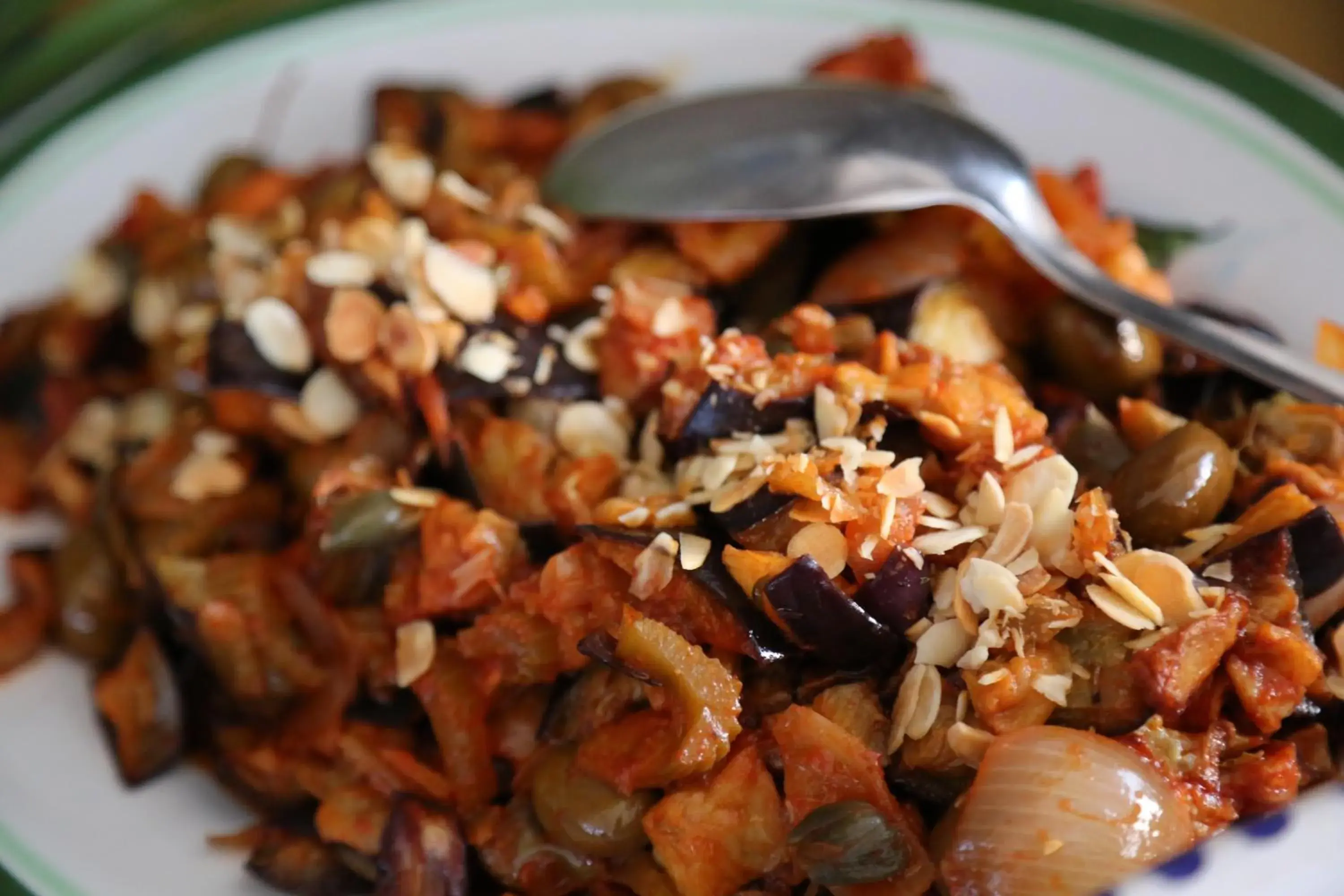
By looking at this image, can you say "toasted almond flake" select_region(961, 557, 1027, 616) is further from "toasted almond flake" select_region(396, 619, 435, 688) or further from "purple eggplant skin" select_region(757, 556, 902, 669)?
"toasted almond flake" select_region(396, 619, 435, 688)

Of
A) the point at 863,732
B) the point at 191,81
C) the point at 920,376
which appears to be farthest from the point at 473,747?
the point at 191,81

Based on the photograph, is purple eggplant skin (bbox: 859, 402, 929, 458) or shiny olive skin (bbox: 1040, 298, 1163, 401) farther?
shiny olive skin (bbox: 1040, 298, 1163, 401)

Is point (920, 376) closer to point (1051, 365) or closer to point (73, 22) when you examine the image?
point (1051, 365)

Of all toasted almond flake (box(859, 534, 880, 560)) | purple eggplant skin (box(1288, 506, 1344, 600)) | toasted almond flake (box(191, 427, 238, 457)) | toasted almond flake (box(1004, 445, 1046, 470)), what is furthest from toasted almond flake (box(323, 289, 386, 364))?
purple eggplant skin (box(1288, 506, 1344, 600))

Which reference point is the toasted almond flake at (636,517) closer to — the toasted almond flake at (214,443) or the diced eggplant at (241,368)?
the diced eggplant at (241,368)

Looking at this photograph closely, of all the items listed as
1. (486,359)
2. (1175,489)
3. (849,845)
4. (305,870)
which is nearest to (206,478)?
(486,359)

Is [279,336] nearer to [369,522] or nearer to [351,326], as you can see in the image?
[351,326]

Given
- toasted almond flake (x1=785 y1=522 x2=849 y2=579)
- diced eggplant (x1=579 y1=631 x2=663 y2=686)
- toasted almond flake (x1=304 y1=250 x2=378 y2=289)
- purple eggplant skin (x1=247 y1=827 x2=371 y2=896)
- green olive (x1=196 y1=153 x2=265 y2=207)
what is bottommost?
purple eggplant skin (x1=247 y1=827 x2=371 y2=896)
